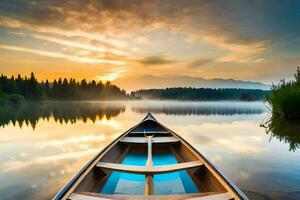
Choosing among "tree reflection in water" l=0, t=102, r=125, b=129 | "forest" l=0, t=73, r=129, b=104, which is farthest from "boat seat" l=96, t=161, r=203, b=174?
"forest" l=0, t=73, r=129, b=104

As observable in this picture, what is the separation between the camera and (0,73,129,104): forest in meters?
57.3

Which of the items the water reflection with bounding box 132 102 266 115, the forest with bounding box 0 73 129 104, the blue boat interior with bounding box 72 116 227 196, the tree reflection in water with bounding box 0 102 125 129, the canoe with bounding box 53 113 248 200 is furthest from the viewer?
the forest with bounding box 0 73 129 104

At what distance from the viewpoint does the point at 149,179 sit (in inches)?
147

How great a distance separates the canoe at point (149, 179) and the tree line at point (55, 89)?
52280 millimetres

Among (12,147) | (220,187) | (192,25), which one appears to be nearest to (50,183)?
(220,187)

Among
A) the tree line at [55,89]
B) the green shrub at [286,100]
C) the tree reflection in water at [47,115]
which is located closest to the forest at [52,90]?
the tree line at [55,89]

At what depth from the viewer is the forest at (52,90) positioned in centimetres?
5734

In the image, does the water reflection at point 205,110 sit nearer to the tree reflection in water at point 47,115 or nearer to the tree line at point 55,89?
the tree reflection in water at point 47,115

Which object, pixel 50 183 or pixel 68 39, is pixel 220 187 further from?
pixel 68 39

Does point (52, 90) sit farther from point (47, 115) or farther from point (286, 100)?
point (286, 100)

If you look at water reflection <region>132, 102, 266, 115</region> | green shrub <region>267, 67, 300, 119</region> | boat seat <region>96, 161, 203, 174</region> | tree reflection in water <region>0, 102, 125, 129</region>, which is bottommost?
tree reflection in water <region>0, 102, 125, 129</region>

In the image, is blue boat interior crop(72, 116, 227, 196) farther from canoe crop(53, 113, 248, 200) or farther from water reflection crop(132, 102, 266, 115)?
water reflection crop(132, 102, 266, 115)

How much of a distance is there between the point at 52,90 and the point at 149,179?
79894mm

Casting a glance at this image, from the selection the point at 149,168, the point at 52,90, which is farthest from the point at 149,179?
the point at 52,90
